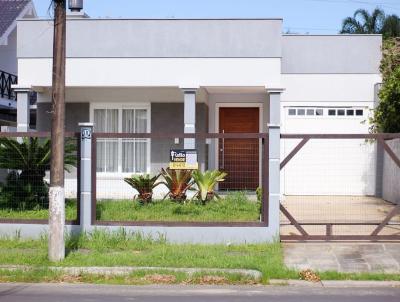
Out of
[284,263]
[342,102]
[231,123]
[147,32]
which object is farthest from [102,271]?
[342,102]

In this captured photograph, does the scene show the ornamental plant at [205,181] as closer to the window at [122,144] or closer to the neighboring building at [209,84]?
the neighboring building at [209,84]

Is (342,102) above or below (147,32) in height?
below

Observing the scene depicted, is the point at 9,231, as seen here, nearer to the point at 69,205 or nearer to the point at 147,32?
the point at 69,205

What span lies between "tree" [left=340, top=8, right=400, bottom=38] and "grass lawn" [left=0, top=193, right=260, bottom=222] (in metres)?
22.8

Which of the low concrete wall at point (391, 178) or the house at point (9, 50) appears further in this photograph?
the house at point (9, 50)

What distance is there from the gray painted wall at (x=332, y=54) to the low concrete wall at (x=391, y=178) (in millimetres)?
2521


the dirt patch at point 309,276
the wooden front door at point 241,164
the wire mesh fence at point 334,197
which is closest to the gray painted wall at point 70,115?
the wooden front door at point 241,164

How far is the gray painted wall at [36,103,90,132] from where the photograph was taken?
17.2m

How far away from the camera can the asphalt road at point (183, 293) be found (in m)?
7.96

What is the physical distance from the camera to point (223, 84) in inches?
604

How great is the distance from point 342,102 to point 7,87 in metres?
13.2

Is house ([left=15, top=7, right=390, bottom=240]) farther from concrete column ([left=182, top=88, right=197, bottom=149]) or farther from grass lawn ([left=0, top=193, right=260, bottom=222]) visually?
grass lawn ([left=0, top=193, right=260, bottom=222])

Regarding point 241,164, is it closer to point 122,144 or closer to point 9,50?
point 122,144

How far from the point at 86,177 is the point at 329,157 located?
16.6ft
